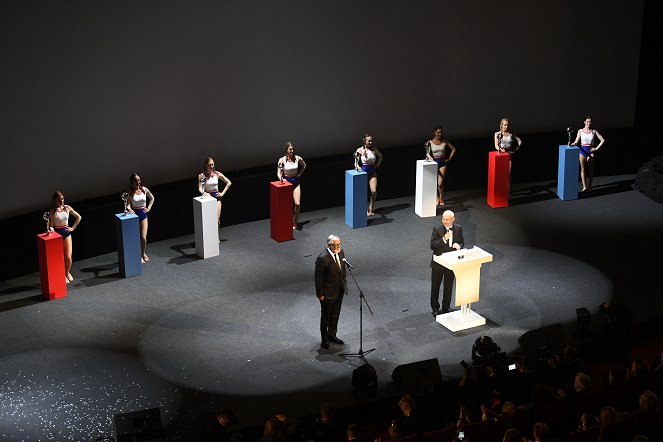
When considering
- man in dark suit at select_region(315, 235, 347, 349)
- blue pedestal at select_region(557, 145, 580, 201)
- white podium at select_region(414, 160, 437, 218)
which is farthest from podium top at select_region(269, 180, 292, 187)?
blue pedestal at select_region(557, 145, 580, 201)

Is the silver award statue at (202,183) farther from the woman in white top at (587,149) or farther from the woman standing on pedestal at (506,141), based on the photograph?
the woman in white top at (587,149)

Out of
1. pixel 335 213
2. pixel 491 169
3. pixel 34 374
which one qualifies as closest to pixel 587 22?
pixel 491 169

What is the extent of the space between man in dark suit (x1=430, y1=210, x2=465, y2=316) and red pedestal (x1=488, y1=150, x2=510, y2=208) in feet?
14.4

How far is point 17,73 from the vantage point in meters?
12.4

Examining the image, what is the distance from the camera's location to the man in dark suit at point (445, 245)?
35.7 ft

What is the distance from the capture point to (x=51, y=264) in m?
11.7

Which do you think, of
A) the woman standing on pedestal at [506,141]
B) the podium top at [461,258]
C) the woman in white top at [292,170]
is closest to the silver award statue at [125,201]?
the woman in white top at [292,170]

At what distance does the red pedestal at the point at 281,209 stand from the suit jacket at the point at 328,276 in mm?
3770

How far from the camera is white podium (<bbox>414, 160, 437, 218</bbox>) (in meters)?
14.8

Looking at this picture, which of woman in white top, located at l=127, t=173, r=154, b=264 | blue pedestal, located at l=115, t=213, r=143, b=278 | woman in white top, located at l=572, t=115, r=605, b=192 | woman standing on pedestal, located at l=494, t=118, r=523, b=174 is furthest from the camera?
woman in white top, located at l=572, t=115, r=605, b=192

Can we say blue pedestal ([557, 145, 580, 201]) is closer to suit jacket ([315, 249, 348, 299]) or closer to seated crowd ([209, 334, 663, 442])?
suit jacket ([315, 249, 348, 299])

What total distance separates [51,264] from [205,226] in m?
2.21

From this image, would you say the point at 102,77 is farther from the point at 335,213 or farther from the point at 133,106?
the point at 335,213

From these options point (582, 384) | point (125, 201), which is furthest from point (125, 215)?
point (582, 384)
